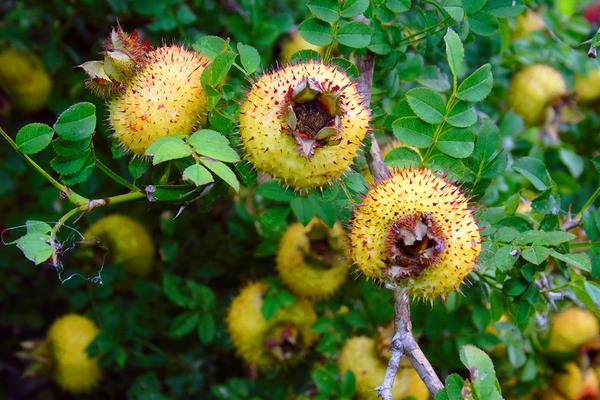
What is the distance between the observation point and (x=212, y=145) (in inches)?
56.5

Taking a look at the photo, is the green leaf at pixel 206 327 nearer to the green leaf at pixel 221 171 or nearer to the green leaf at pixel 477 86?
the green leaf at pixel 221 171

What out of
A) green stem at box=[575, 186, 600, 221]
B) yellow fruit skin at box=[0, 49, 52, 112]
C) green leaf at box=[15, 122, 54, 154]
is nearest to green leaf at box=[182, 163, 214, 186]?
green leaf at box=[15, 122, 54, 154]

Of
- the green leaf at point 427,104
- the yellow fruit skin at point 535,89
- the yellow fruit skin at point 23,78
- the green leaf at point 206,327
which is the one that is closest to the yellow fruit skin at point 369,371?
the green leaf at point 206,327

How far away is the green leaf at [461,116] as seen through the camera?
1662 millimetres

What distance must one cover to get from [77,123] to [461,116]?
0.84 m

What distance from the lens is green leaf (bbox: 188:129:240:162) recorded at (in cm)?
142

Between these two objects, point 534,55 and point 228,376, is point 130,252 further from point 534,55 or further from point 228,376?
point 534,55

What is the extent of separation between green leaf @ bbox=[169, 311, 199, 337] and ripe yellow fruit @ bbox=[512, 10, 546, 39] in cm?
164

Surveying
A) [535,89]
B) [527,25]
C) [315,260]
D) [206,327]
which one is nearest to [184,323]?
[206,327]

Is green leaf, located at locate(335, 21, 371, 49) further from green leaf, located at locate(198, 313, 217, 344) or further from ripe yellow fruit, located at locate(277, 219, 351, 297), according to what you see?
→ green leaf, located at locate(198, 313, 217, 344)

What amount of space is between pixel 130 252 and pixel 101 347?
357 mm

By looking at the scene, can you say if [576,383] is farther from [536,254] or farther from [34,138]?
[34,138]

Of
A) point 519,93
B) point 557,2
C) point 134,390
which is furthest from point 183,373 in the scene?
point 557,2

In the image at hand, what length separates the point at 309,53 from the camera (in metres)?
1.69
